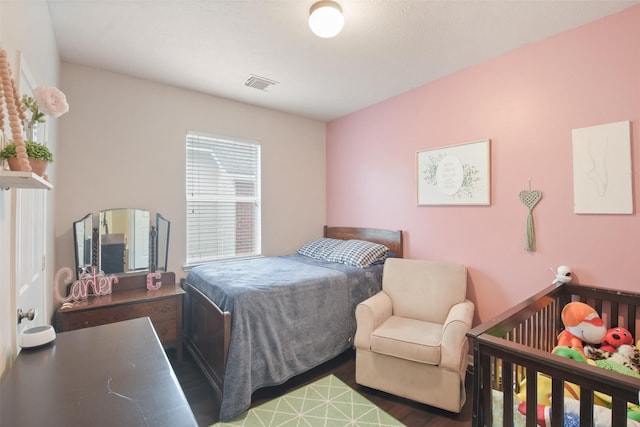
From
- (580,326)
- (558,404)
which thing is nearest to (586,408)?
(558,404)

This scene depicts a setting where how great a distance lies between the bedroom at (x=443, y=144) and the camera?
1873 millimetres

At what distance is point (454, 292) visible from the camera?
2.45 metres

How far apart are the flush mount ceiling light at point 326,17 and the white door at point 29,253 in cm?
166

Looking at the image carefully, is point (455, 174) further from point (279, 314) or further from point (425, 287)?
point (279, 314)

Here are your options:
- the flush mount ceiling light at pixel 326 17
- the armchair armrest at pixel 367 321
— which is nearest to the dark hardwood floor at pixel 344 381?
the armchair armrest at pixel 367 321

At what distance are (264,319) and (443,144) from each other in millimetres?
2166

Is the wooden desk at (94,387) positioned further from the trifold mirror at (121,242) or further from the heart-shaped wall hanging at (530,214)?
the heart-shaped wall hanging at (530,214)

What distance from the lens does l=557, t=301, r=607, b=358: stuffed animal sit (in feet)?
5.81

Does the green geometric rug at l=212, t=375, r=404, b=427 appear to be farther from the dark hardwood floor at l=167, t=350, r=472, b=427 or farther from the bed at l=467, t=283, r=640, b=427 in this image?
the bed at l=467, t=283, r=640, b=427

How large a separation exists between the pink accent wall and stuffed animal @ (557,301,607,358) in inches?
10.7

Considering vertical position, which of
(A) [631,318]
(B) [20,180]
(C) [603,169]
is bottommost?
(A) [631,318]

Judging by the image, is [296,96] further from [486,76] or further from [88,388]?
[88,388]

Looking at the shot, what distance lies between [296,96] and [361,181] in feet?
3.96

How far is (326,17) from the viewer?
1.73 metres
